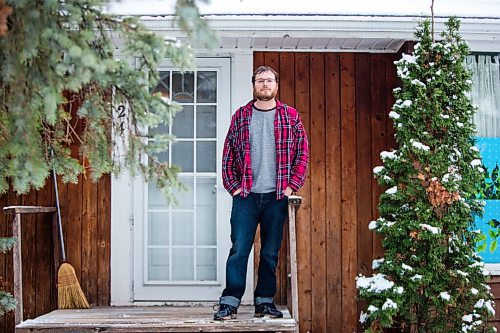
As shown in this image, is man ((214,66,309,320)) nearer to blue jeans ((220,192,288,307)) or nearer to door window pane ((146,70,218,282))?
blue jeans ((220,192,288,307))

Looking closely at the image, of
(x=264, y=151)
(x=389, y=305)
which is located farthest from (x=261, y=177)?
(x=389, y=305)

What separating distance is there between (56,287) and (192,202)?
1.29 metres

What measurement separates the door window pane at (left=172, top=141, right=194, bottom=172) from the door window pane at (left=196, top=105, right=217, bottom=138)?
121mm

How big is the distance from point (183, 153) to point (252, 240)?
150 centimetres

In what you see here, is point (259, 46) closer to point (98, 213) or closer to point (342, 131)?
point (342, 131)

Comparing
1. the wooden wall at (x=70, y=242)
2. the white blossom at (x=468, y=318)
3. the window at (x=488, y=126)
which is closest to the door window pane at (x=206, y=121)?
the wooden wall at (x=70, y=242)

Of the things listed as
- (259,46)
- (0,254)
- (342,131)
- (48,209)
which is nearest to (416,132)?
(342,131)

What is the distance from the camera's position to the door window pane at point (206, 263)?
5.99 m

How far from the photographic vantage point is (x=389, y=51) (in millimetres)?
6066

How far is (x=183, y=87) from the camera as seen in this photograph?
605 centimetres

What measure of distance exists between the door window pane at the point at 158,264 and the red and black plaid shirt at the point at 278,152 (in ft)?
4.92

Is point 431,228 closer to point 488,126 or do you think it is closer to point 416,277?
point 416,277

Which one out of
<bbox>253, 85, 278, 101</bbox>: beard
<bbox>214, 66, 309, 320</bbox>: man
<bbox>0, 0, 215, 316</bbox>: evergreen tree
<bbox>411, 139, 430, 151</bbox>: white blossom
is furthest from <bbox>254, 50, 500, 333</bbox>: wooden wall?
<bbox>0, 0, 215, 316</bbox>: evergreen tree

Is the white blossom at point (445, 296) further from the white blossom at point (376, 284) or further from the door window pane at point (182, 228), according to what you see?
the door window pane at point (182, 228)
